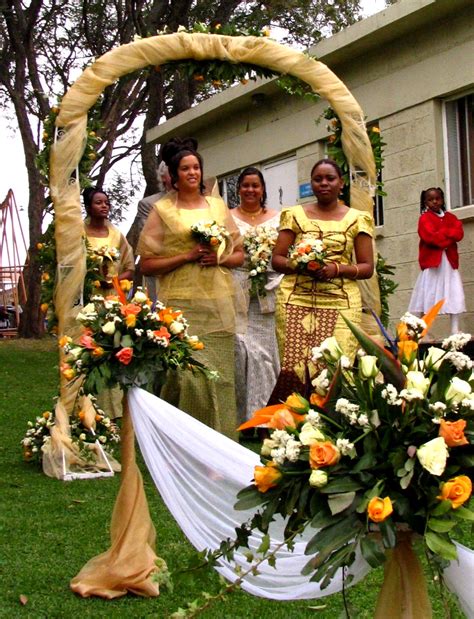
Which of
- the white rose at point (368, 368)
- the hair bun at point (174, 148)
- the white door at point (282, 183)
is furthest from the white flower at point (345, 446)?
the white door at point (282, 183)

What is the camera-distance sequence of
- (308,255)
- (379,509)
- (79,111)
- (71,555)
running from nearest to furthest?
(379,509), (71,555), (308,255), (79,111)

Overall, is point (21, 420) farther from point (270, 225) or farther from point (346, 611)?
point (346, 611)

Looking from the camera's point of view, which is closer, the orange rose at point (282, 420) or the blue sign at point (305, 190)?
the orange rose at point (282, 420)

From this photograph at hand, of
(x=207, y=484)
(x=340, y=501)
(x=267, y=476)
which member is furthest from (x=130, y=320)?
(x=340, y=501)

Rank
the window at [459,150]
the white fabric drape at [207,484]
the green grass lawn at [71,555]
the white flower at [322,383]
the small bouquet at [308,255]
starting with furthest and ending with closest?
the window at [459,150]
the small bouquet at [308,255]
the green grass lawn at [71,555]
the white fabric drape at [207,484]
the white flower at [322,383]

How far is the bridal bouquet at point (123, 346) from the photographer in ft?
14.3

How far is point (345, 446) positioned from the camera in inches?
106

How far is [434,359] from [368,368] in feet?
0.77

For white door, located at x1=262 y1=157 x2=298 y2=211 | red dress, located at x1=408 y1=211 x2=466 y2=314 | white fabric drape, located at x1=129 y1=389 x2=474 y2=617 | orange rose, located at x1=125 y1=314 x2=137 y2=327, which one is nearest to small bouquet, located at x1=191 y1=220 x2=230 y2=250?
orange rose, located at x1=125 y1=314 x2=137 y2=327

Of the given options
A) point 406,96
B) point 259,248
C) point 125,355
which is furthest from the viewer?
point 406,96

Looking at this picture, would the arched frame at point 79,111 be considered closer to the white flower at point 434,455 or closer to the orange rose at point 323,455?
the orange rose at point 323,455

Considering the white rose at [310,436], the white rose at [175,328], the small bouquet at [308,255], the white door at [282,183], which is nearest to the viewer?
the white rose at [310,436]

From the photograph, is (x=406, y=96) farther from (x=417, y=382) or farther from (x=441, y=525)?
(x=441, y=525)

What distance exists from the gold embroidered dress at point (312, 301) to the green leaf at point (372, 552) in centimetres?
452
